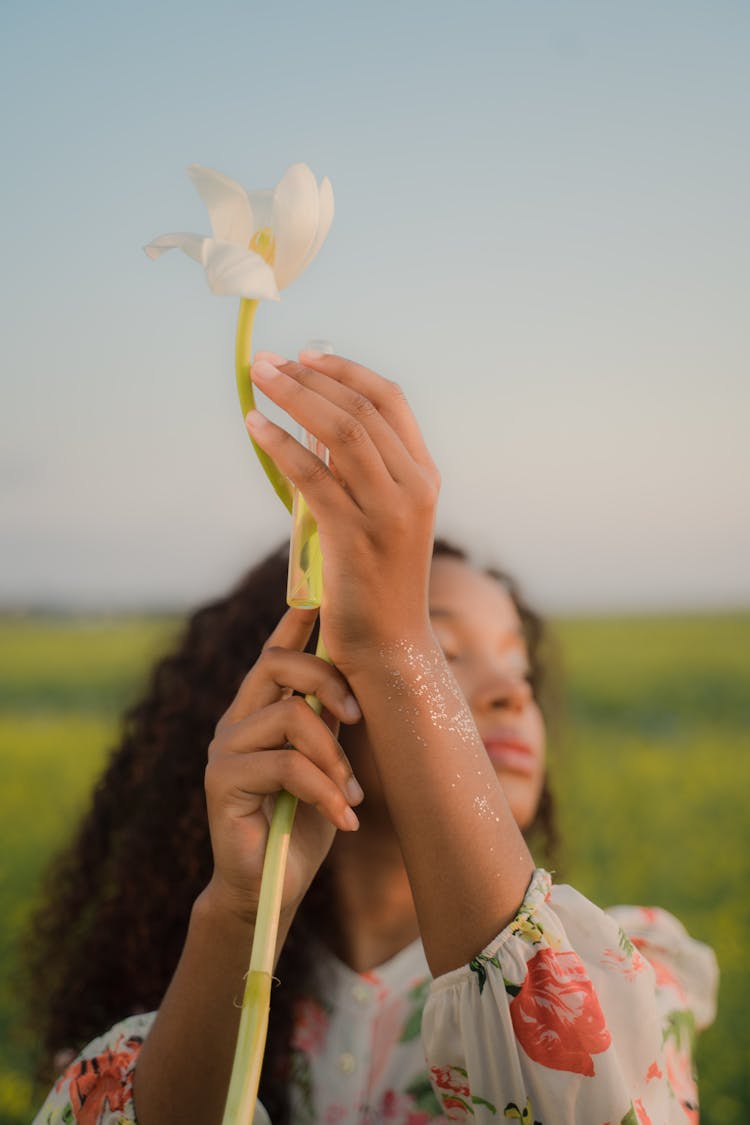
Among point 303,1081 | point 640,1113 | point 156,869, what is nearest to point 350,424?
point 640,1113

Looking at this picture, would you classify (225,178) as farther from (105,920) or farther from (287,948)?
(105,920)

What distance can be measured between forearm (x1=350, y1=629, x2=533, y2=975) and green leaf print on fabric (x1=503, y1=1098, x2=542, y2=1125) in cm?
20

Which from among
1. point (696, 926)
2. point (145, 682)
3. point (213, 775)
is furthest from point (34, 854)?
point (213, 775)

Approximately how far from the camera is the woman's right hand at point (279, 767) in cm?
114

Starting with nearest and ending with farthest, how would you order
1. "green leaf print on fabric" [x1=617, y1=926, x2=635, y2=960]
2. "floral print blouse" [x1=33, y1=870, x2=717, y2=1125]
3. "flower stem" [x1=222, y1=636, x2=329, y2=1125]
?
"flower stem" [x1=222, y1=636, x2=329, y2=1125] → "floral print blouse" [x1=33, y1=870, x2=717, y2=1125] → "green leaf print on fabric" [x1=617, y1=926, x2=635, y2=960]

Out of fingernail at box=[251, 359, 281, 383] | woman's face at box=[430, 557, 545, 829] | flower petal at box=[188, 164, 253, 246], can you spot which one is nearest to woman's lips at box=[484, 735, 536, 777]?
woman's face at box=[430, 557, 545, 829]

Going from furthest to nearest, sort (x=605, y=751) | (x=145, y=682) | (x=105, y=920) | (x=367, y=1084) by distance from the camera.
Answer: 1. (x=605, y=751)
2. (x=145, y=682)
3. (x=105, y=920)
4. (x=367, y=1084)

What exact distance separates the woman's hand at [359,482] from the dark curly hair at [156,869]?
3.04ft

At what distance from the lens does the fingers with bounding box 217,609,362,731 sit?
1.14m

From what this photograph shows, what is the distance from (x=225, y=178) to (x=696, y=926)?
6.57 metres

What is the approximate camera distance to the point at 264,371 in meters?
1.06

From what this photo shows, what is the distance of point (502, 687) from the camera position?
6.11ft

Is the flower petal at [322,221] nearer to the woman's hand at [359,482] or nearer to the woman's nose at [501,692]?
the woman's hand at [359,482]

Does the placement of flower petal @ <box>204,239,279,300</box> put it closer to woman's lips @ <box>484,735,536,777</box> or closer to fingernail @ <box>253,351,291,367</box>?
fingernail @ <box>253,351,291,367</box>
